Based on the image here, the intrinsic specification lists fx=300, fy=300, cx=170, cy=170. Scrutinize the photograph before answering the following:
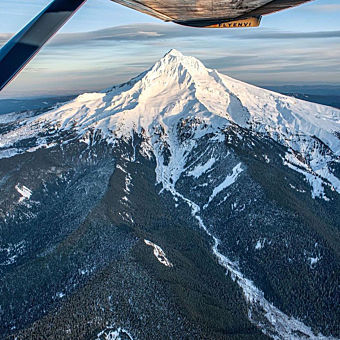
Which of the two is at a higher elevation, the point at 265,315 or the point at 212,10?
the point at 212,10

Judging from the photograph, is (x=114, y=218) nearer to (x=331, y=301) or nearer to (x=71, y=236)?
(x=71, y=236)

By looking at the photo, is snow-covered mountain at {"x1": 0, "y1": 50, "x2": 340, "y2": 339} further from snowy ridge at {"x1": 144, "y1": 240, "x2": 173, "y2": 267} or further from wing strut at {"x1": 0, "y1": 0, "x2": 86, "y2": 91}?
wing strut at {"x1": 0, "y1": 0, "x2": 86, "y2": 91}

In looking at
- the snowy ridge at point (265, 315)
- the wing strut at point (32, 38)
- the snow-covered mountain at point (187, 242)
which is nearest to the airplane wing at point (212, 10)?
the wing strut at point (32, 38)

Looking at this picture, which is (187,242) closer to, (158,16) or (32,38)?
(158,16)

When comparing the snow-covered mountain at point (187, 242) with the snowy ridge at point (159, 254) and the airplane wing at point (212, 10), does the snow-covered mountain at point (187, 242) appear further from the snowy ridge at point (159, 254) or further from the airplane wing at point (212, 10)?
the airplane wing at point (212, 10)

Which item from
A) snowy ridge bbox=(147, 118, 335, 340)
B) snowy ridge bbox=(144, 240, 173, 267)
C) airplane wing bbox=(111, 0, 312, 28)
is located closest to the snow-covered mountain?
snowy ridge bbox=(147, 118, 335, 340)

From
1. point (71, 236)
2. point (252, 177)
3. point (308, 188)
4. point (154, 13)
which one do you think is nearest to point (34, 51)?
point (154, 13)

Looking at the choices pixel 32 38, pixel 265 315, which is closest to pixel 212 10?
pixel 32 38
